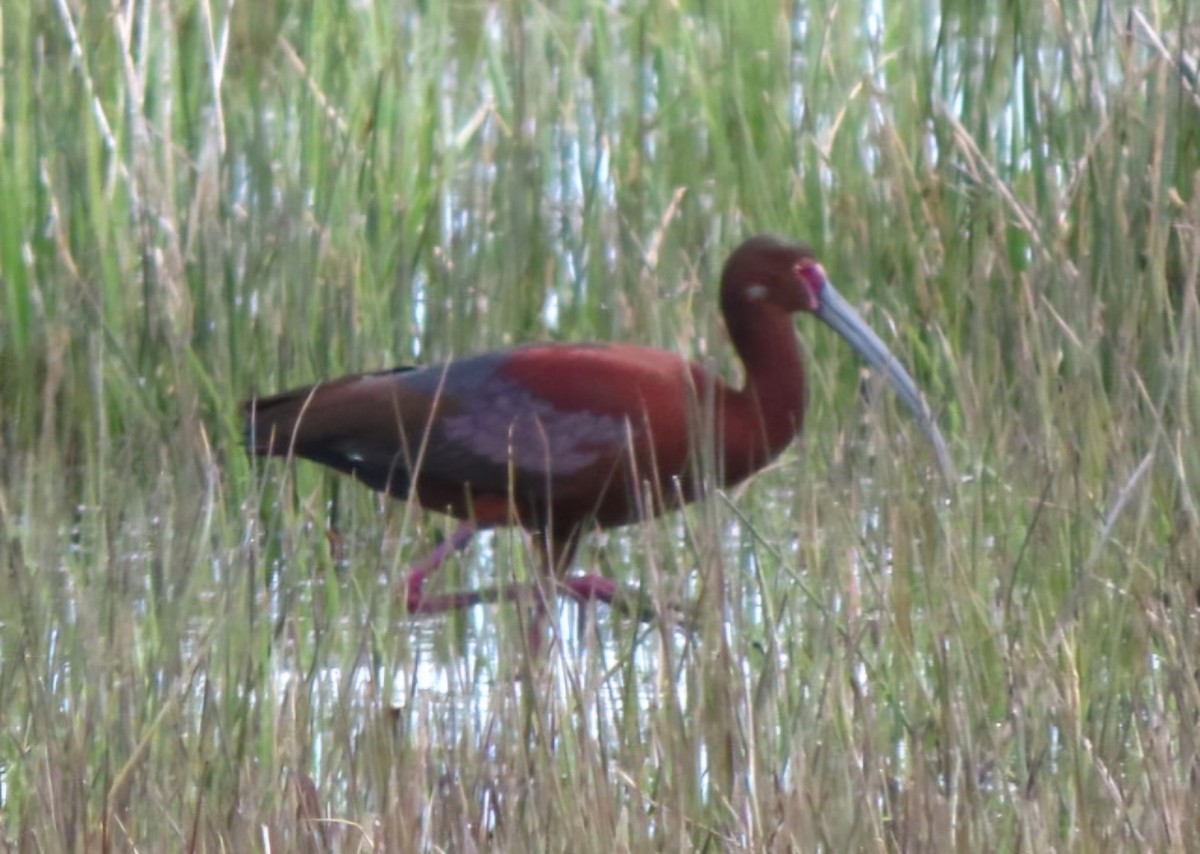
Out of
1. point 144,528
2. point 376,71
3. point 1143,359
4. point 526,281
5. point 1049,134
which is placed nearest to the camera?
point 144,528

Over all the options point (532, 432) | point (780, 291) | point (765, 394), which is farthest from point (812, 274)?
point (532, 432)

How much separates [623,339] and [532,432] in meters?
0.47

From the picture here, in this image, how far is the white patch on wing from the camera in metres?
3.68

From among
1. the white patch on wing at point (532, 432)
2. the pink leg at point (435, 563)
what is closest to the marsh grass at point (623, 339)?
the pink leg at point (435, 563)

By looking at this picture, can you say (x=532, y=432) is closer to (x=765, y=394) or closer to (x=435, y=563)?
(x=435, y=563)

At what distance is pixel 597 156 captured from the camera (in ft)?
13.5

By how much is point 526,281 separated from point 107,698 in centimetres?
183

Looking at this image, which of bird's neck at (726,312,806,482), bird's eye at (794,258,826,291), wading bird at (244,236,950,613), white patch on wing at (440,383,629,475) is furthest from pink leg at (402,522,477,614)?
bird's eye at (794,258,826,291)

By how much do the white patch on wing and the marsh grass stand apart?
17cm

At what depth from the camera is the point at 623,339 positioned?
4152mm

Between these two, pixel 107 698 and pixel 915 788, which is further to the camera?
pixel 107 698

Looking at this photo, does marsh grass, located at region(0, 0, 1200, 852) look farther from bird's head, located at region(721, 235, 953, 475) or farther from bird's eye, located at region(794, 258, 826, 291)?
bird's eye, located at region(794, 258, 826, 291)

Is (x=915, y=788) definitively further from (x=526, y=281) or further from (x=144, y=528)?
(x=526, y=281)

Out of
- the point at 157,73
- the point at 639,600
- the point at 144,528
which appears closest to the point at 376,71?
the point at 157,73
